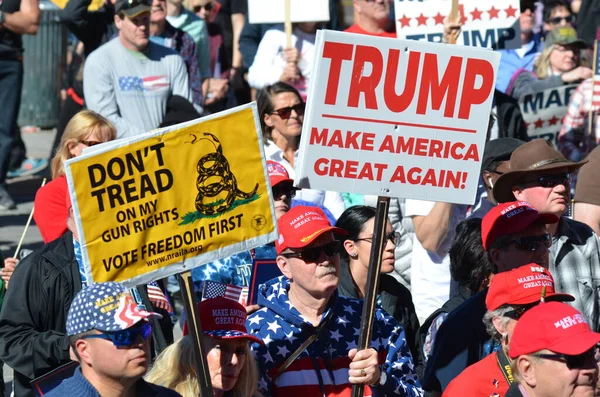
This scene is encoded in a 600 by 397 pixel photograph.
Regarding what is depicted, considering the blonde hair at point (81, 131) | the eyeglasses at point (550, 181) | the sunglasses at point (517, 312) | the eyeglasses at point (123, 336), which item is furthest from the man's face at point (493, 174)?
the eyeglasses at point (123, 336)

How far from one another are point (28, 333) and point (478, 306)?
205cm

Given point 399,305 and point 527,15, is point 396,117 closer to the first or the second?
point 399,305

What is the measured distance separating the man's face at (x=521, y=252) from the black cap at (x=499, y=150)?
1528 mm

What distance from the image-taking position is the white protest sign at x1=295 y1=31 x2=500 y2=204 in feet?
17.4

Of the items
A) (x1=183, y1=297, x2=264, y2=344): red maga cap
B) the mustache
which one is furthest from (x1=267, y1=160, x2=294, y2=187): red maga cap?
(x1=183, y1=297, x2=264, y2=344): red maga cap

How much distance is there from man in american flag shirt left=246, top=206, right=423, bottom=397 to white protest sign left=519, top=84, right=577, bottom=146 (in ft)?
17.6

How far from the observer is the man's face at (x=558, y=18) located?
14266 mm

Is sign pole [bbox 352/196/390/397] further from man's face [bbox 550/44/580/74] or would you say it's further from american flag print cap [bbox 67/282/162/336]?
man's face [bbox 550/44/580/74]

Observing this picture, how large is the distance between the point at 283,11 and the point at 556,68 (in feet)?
9.64

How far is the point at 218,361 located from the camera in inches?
205

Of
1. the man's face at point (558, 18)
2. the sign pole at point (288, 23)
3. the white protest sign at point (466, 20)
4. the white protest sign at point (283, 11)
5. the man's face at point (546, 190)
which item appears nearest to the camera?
the man's face at point (546, 190)

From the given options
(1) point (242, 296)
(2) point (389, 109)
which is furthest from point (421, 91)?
(1) point (242, 296)

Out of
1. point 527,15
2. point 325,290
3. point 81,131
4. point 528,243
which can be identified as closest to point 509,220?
point 528,243

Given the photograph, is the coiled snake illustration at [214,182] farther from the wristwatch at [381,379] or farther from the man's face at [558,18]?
the man's face at [558,18]
